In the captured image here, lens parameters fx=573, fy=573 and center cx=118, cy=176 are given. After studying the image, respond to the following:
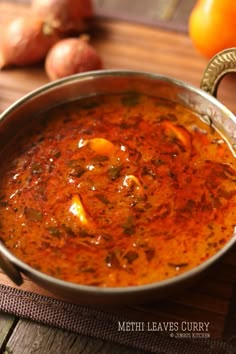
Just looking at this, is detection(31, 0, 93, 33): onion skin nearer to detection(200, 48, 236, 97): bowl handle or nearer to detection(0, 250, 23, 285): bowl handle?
detection(200, 48, 236, 97): bowl handle

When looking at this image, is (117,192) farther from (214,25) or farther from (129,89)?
(214,25)

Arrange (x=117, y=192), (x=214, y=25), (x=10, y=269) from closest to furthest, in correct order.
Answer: (x=10, y=269) → (x=117, y=192) → (x=214, y=25)

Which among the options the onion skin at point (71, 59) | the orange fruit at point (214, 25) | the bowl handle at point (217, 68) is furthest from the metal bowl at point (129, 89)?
the orange fruit at point (214, 25)

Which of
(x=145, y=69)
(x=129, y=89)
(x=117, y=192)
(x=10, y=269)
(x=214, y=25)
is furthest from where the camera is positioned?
(x=145, y=69)

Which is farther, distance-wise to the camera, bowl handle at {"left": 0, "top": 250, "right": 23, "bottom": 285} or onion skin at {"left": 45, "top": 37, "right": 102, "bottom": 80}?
onion skin at {"left": 45, "top": 37, "right": 102, "bottom": 80}

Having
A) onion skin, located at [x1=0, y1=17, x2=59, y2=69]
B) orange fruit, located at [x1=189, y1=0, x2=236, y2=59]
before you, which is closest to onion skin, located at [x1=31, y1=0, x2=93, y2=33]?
onion skin, located at [x1=0, y1=17, x2=59, y2=69]

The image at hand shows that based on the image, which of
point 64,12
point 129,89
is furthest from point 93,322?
point 64,12
